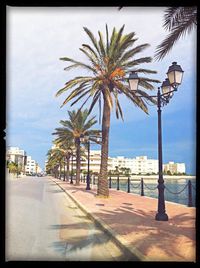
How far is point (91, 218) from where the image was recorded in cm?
1030

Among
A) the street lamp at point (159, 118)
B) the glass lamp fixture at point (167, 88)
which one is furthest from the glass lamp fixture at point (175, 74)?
the glass lamp fixture at point (167, 88)

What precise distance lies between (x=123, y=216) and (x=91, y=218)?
90cm

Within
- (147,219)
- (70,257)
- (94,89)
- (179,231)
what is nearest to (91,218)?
(147,219)

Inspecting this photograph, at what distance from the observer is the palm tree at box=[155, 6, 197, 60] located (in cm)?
669

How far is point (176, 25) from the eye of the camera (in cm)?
731

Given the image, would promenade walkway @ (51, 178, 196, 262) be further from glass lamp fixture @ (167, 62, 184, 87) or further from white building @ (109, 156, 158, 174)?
glass lamp fixture @ (167, 62, 184, 87)

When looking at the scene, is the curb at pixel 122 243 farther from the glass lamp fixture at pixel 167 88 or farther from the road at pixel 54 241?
the glass lamp fixture at pixel 167 88

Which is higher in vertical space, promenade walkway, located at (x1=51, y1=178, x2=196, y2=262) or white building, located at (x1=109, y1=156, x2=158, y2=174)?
white building, located at (x1=109, y1=156, x2=158, y2=174)

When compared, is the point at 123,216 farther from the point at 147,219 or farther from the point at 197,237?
the point at 197,237

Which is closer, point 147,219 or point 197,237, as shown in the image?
point 197,237

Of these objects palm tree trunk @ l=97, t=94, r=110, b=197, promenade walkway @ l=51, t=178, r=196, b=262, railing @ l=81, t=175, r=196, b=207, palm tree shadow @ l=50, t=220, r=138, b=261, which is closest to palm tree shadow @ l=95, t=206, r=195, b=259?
promenade walkway @ l=51, t=178, r=196, b=262

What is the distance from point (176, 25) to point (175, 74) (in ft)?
5.23

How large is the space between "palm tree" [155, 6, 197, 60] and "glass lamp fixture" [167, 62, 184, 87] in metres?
0.81
